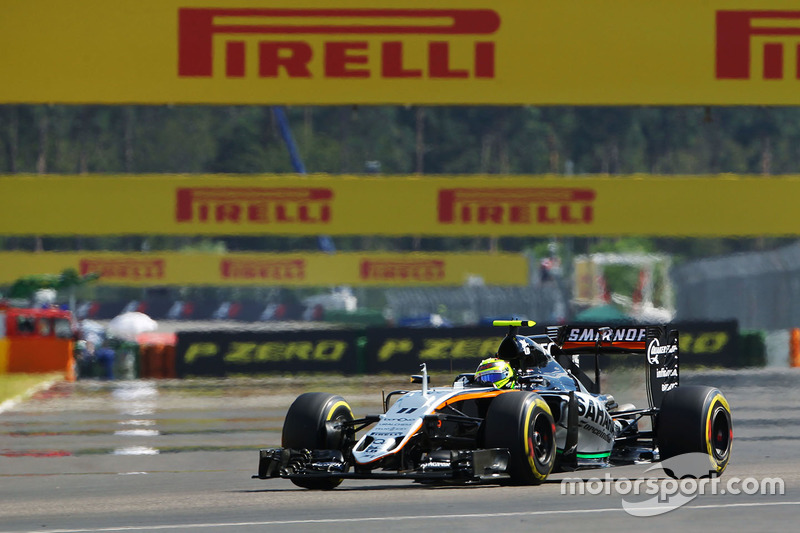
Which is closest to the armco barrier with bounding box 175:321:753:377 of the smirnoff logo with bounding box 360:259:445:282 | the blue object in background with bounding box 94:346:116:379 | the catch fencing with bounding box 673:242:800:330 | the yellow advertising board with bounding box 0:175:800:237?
the blue object in background with bounding box 94:346:116:379

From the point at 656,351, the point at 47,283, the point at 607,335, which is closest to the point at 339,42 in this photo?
the point at 47,283

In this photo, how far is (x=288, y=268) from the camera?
70938 millimetres

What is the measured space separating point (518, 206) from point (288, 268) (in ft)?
116

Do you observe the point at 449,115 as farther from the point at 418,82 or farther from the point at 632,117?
the point at 418,82

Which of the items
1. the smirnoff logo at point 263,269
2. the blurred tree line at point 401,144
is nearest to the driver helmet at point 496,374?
the smirnoff logo at point 263,269

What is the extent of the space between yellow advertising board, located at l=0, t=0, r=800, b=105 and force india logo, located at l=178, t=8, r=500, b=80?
0.02 m

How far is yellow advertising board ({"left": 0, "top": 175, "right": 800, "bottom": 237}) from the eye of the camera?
116 feet

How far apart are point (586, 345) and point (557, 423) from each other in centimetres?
148

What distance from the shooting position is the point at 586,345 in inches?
516

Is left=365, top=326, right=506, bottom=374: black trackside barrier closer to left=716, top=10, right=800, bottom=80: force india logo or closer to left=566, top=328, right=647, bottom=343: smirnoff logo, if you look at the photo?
left=716, top=10, right=800, bottom=80: force india logo

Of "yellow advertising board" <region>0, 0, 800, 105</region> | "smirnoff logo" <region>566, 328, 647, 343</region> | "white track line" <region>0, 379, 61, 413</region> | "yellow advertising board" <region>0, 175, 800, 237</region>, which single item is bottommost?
"white track line" <region>0, 379, 61, 413</region>

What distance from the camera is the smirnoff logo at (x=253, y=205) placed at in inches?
1467

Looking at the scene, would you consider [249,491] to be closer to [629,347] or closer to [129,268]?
[629,347]

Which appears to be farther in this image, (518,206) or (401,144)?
(401,144)
